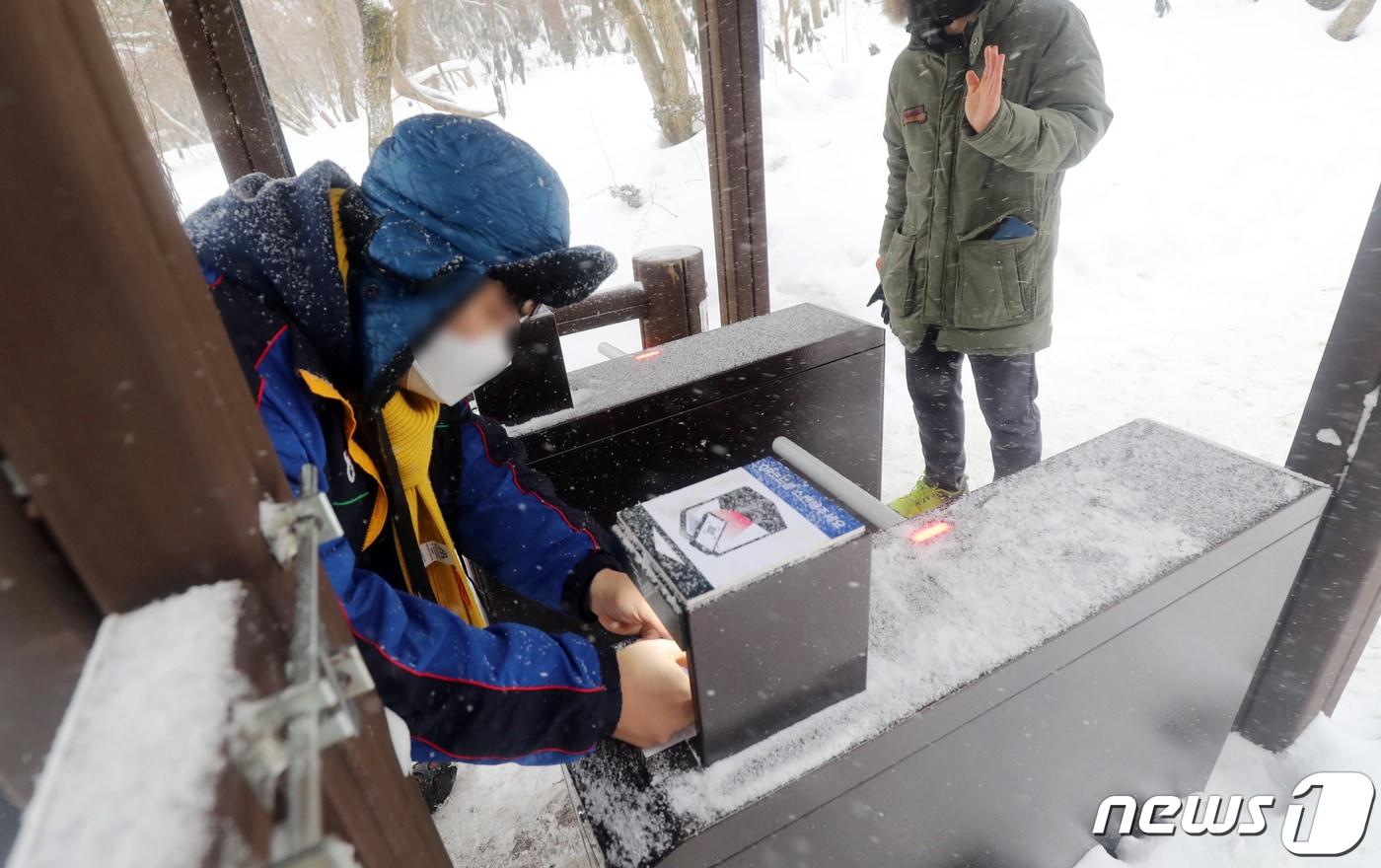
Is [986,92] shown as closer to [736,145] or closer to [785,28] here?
[736,145]

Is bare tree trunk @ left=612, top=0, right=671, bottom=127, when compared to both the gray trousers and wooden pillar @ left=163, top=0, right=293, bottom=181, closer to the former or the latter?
wooden pillar @ left=163, top=0, right=293, bottom=181

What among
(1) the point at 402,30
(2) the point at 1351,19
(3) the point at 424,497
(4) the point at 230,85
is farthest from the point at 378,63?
(2) the point at 1351,19

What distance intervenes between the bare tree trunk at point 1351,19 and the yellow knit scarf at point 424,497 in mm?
12687

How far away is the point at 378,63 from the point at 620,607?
3272 millimetres

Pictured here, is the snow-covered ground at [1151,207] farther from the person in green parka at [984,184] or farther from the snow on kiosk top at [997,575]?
the person in green parka at [984,184]

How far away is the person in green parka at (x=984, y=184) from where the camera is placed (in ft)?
6.58

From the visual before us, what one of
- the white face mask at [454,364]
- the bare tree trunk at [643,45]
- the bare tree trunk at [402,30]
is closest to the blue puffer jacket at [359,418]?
the white face mask at [454,364]

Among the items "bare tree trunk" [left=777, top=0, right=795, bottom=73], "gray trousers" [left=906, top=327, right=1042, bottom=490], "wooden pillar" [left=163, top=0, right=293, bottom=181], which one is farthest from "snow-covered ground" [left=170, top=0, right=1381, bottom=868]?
"wooden pillar" [left=163, top=0, right=293, bottom=181]

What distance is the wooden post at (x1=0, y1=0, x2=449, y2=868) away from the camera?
318 millimetres

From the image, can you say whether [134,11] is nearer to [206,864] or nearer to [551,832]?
[551,832]

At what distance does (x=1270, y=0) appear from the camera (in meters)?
10.0

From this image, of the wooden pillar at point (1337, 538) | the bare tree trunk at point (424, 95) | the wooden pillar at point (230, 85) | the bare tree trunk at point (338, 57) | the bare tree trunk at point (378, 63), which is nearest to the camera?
the wooden pillar at point (1337, 538)

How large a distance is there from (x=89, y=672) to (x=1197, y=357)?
5.28 m

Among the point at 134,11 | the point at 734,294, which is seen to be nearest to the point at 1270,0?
the point at 734,294
